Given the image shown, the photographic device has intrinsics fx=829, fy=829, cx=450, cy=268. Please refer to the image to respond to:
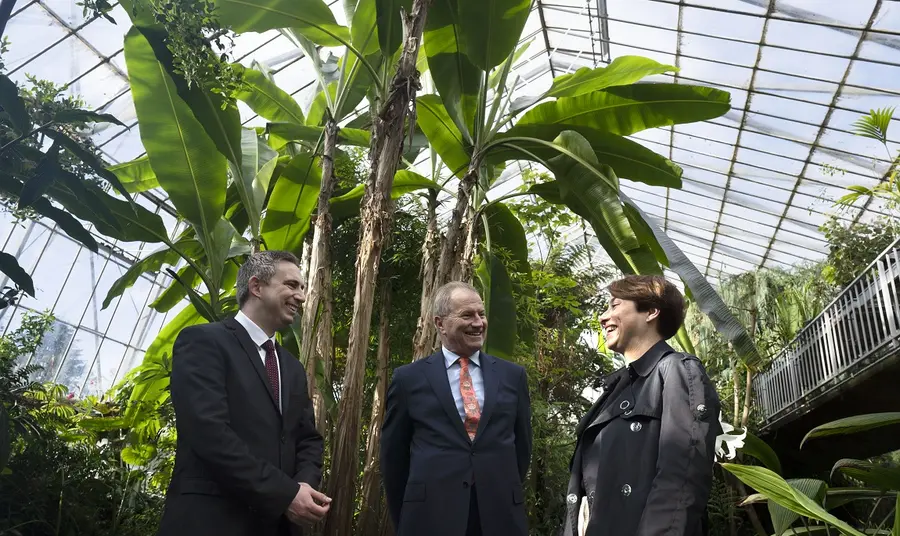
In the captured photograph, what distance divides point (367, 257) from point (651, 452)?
2351 millimetres

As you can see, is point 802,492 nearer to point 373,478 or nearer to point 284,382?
point 373,478

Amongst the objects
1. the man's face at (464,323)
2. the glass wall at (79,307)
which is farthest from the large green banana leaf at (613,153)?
the glass wall at (79,307)

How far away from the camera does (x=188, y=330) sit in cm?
273

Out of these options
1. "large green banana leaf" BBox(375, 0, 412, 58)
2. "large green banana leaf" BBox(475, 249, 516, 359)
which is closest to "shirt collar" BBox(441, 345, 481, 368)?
"large green banana leaf" BBox(475, 249, 516, 359)

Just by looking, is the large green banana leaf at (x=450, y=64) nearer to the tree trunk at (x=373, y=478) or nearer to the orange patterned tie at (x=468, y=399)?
the tree trunk at (x=373, y=478)

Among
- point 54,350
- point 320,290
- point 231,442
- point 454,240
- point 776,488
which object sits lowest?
point 231,442

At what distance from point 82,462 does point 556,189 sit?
3606 mm

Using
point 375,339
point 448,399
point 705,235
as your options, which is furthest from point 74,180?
point 705,235

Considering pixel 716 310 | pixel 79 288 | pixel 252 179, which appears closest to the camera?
pixel 716 310

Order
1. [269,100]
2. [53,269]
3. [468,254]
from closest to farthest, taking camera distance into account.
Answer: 1. [468,254]
2. [269,100]
3. [53,269]

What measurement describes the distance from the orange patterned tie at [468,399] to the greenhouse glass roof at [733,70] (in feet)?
18.0

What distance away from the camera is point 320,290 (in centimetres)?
481

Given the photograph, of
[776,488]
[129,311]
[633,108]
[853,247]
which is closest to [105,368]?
[129,311]

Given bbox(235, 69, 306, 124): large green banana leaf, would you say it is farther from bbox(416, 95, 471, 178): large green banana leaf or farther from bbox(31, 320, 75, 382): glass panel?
bbox(31, 320, 75, 382): glass panel
